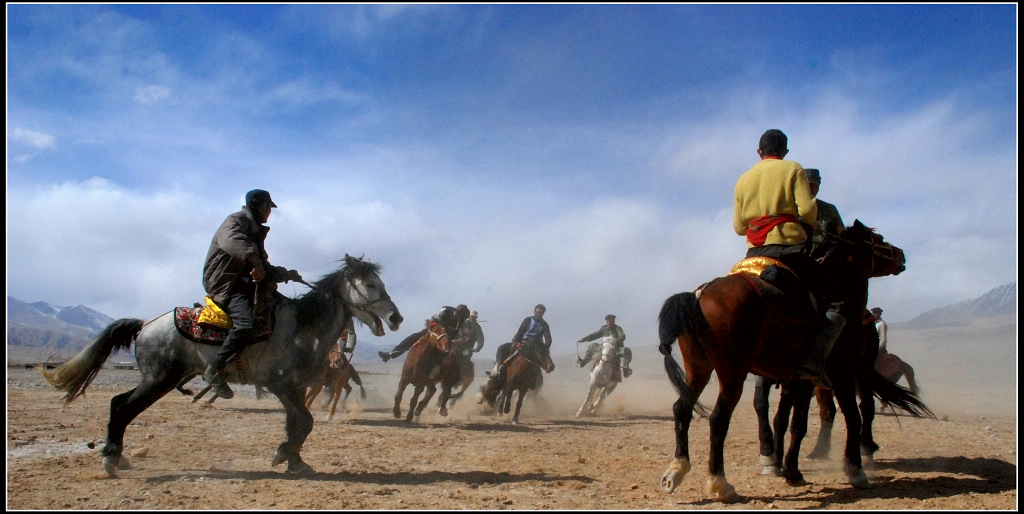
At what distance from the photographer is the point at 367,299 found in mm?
7469

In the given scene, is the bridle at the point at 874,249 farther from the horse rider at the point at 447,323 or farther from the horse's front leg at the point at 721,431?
the horse rider at the point at 447,323

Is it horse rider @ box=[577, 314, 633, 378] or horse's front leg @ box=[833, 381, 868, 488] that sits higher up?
horse rider @ box=[577, 314, 633, 378]

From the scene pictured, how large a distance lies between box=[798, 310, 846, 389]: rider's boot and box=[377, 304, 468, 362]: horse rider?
8485mm

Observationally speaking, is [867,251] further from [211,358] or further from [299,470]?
[211,358]

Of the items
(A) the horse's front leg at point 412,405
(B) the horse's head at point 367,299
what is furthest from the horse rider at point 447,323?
(B) the horse's head at point 367,299

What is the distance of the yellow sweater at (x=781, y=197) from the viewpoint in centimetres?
567

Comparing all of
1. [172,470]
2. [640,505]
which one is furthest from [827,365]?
[172,470]

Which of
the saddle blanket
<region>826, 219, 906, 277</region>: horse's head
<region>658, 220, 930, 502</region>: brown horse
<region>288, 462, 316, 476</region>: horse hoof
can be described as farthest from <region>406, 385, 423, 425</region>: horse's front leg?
<region>826, 219, 906, 277</region>: horse's head

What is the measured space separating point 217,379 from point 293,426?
33.6 inches

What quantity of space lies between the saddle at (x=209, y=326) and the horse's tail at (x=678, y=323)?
3709mm

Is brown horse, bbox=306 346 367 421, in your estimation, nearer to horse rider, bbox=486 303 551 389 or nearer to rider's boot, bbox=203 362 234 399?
horse rider, bbox=486 303 551 389

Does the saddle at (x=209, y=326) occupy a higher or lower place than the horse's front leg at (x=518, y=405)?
higher

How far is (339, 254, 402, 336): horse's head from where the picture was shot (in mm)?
7465

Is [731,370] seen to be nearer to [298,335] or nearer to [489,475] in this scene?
[489,475]
